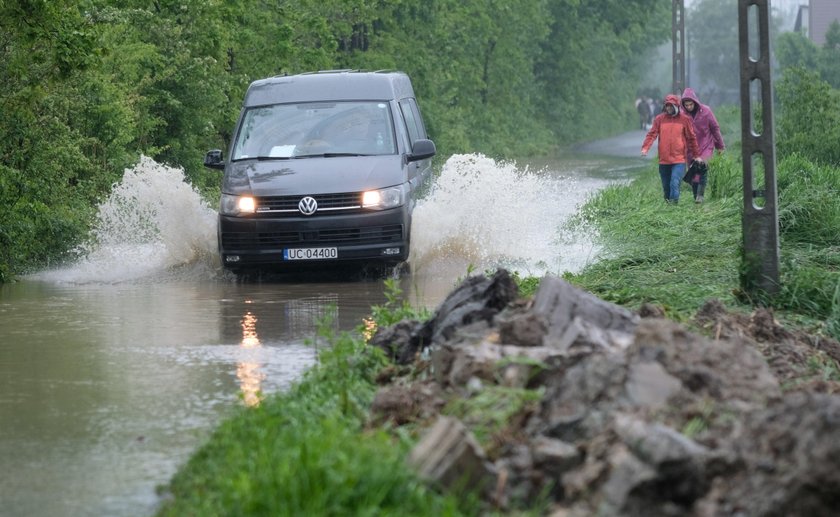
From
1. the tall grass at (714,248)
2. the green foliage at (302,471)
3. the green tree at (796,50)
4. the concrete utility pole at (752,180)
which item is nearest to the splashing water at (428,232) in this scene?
the tall grass at (714,248)

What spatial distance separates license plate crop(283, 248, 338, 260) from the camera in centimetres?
1554

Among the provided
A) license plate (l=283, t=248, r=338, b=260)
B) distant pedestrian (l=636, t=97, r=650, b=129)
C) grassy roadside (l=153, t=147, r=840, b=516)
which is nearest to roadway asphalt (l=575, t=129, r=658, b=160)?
distant pedestrian (l=636, t=97, r=650, b=129)

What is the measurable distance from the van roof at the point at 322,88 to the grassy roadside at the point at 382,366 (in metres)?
3.15

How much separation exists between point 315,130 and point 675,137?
23.6 feet

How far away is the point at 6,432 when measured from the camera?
27.1 feet

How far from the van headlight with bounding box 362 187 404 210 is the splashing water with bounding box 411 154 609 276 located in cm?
71

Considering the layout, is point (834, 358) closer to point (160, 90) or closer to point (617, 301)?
point (617, 301)

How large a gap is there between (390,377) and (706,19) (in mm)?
180544

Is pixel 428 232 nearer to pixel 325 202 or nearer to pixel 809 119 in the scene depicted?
pixel 325 202

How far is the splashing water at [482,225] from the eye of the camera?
16594 millimetres

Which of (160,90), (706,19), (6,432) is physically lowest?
(6,432)

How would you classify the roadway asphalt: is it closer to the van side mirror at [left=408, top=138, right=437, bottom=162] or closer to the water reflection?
the van side mirror at [left=408, top=138, right=437, bottom=162]

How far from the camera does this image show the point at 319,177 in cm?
1574

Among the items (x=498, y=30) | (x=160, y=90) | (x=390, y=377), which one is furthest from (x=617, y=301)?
(x=498, y=30)
